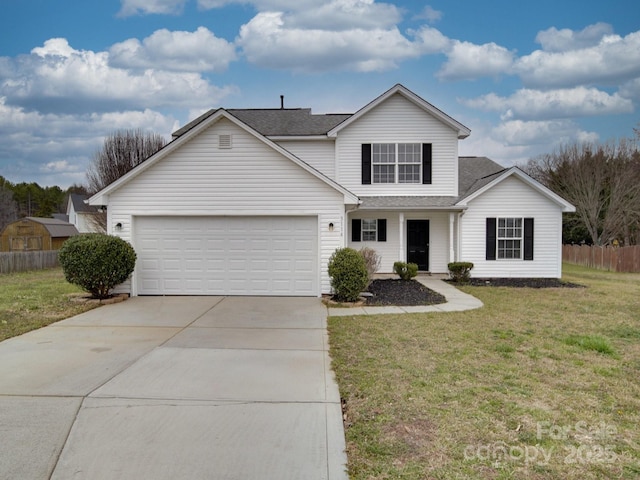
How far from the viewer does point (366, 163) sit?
1709 centimetres

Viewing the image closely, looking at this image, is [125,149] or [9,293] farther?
[125,149]

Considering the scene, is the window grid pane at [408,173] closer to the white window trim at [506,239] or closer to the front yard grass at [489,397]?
the white window trim at [506,239]

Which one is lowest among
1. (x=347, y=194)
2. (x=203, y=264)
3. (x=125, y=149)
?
(x=203, y=264)

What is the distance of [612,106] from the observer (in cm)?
2344

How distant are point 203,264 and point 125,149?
772 inches

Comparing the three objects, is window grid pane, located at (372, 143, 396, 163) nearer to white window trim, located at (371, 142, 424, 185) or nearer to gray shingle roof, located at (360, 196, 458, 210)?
white window trim, located at (371, 142, 424, 185)

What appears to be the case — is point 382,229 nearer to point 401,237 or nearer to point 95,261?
point 401,237

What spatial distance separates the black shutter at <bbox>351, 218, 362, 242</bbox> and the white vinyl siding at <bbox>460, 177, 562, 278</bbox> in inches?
154

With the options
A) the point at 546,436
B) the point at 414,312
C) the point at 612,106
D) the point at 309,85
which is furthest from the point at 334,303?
the point at 612,106

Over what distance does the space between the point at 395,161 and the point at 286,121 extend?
500cm

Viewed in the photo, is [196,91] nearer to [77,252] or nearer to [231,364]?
[77,252]

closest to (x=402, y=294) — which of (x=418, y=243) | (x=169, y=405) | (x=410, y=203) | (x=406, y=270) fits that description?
(x=406, y=270)

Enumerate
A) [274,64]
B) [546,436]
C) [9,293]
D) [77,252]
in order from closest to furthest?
[546,436] → [77,252] → [9,293] → [274,64]

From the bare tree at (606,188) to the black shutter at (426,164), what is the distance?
18655 millimetres
